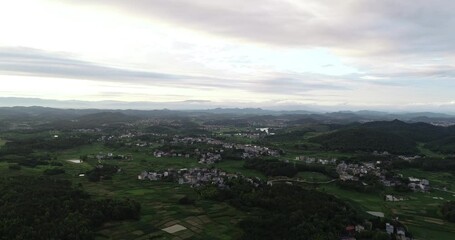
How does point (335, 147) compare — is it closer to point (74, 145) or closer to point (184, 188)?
point (184, 188)

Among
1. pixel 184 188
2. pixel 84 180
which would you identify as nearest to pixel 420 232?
pixel 184 188

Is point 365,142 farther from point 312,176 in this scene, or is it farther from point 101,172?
point 101,172

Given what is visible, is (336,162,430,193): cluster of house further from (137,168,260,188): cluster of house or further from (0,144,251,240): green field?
(0,144,251,240): green field

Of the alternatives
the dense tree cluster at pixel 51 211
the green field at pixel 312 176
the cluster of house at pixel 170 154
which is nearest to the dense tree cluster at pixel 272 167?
the green field at pixel 312 176

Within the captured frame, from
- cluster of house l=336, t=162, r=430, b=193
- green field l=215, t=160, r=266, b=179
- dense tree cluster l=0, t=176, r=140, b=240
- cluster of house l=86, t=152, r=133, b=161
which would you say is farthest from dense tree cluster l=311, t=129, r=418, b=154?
dense tree cluster l=0, t=176, r=140, b=240

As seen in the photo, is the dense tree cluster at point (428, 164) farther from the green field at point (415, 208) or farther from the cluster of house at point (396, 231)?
the cluster of house at point (396, 231)

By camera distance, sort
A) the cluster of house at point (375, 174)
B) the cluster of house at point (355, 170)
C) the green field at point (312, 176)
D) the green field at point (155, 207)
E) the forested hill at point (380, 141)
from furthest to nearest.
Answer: the forested hill at point (380, 141), the cluster of house at point (355, 170), the green field at point (312, 176), the cluster of house at point (375, 174), the green field at point (155, 207)
